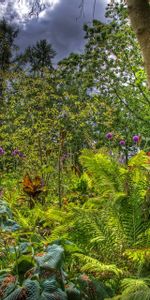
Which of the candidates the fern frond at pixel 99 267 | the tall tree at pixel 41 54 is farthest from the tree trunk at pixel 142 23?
the tall tree at pixel 41 54

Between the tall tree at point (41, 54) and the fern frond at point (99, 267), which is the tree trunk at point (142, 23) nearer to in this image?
the fern frond at point (99, 267)

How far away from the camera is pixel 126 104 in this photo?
16.8 metres

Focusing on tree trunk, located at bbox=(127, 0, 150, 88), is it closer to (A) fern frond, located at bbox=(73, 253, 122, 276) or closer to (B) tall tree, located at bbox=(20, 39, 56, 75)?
(A) fern frond, located at bbox=(73, 253, 122, 276)

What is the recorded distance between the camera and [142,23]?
7.43 ft

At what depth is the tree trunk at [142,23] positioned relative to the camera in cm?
225

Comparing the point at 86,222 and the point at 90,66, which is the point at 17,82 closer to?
the point at 90,66

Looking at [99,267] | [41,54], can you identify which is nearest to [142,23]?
[99,267]

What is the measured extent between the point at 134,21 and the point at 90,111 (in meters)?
7.86

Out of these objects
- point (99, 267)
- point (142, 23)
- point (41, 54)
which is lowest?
point (99, 267)

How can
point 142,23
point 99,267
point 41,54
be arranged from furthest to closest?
point 41,54
point 142,23
point 99,267

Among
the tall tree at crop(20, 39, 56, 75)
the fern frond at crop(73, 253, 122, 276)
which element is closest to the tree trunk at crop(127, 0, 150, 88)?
the fern frond at crop(73, 253, 122, 276)

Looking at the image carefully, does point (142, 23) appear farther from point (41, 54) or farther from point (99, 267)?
point (41, 54)

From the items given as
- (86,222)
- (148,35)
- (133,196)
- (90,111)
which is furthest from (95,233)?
(90,111)

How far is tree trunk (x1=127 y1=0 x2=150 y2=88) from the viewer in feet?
7.38
